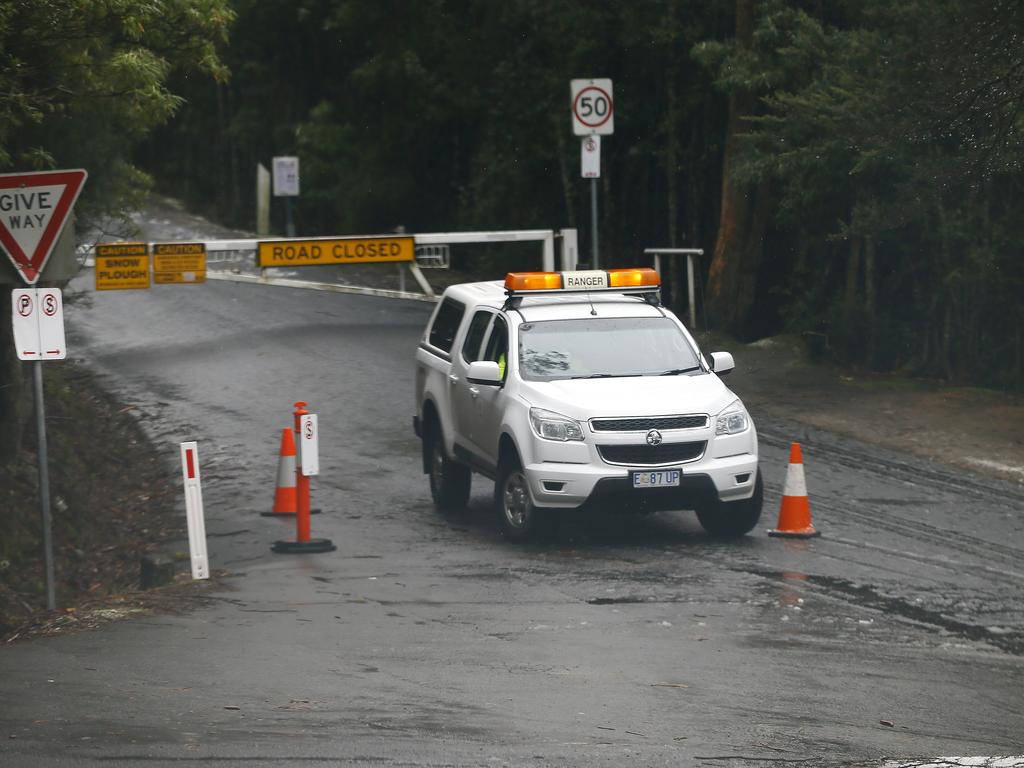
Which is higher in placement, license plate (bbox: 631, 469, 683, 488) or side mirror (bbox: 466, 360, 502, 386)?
side mirror (bbox: 466, 360, 502, 386)

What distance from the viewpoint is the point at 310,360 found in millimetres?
21703

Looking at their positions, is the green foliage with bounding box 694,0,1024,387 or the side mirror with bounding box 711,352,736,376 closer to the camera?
the side mirror with bounding box 711,352,736,376

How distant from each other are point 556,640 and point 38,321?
13.8 feet

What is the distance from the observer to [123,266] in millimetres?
21938

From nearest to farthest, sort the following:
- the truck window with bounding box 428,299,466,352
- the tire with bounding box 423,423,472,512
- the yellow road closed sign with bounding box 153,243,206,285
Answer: the tire with bounding box 423,423,472,512 → the truck window with bounding box 428,299,466,352 → the yellow road closed sign with bounding box 153,243,206,285

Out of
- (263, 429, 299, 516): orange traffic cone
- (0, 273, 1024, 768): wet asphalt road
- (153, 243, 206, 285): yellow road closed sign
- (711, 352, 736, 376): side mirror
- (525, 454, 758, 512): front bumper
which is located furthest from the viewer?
(153, 243, 206, 285): yellow road closed sign

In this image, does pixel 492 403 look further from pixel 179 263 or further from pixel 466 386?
pixel 179 263

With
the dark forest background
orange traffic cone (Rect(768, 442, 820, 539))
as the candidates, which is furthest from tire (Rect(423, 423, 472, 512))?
the dark forest background

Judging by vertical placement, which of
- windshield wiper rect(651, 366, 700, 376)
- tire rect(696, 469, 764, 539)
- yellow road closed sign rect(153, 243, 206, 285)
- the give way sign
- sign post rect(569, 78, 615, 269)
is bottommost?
tire rect(696, 469, 764, 539)

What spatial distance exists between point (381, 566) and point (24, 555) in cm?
442

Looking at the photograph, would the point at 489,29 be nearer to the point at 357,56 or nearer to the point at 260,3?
the point at 357,56

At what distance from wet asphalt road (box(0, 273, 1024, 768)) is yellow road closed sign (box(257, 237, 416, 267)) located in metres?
5.12

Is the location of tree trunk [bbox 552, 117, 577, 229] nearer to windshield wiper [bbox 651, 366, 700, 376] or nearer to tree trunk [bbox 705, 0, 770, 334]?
tree trunk [bbox 705, 0, 770, 334]

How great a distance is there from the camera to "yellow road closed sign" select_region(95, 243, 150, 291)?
21.7 metres
